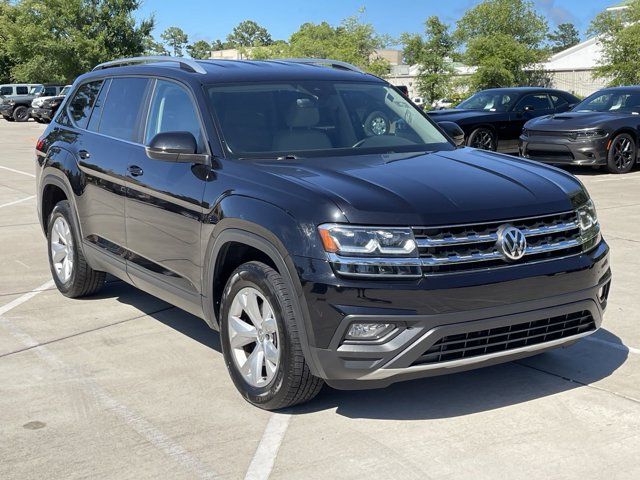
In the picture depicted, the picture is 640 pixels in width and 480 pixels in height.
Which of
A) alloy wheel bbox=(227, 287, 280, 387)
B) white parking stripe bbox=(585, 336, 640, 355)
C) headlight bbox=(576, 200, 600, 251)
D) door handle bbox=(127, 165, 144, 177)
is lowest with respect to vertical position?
white parking stripe bbox=(585, 336, 640, 355)

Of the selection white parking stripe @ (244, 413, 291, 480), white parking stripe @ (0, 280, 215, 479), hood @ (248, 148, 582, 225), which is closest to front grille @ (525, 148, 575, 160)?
hood @ (248, 148, 582, 225)

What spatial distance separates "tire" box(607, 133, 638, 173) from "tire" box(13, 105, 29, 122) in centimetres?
3596

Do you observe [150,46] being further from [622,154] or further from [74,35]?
[622,154]

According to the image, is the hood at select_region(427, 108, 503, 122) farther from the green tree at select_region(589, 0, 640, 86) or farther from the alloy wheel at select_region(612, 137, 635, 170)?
the green tree at select_region(589, 0, 640, 86)

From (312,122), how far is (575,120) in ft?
35.8

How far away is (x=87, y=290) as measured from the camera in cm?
712

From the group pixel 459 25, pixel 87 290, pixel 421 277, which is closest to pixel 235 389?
pixel 421 277

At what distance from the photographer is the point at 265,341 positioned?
4621 millimetres

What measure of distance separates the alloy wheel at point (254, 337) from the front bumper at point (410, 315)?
1.23 feet

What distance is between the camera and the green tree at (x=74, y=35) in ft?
183

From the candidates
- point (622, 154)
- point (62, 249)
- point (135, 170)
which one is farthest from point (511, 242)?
point (622, 154)

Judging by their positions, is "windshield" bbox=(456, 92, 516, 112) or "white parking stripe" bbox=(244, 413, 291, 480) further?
"windshield" bbox=(456, 92, 516, 112)

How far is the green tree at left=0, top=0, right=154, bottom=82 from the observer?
5588cm

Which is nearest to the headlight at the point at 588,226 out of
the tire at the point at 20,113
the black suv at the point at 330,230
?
the black suv at the point at 330,230
